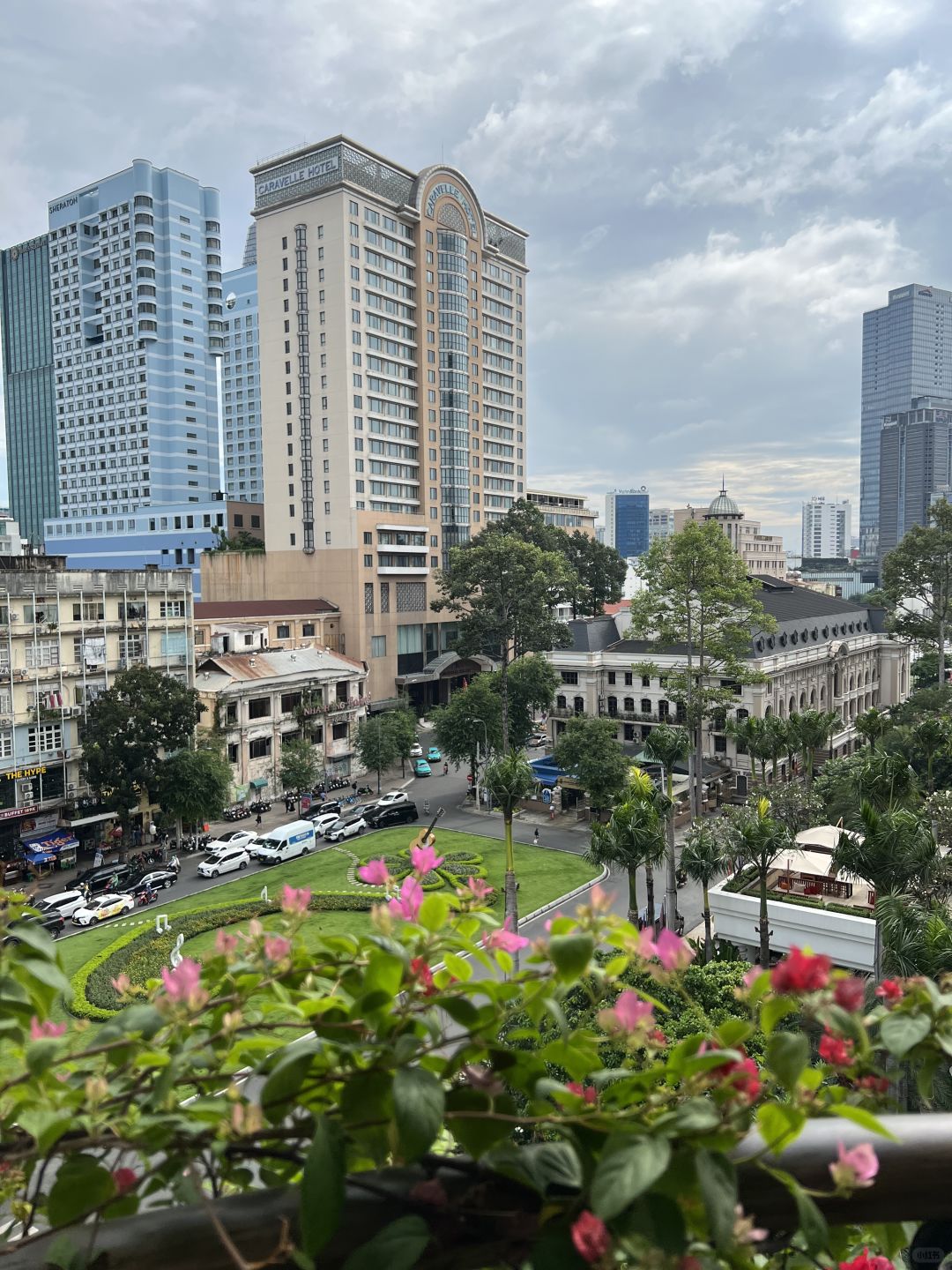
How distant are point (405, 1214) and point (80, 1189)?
49cm

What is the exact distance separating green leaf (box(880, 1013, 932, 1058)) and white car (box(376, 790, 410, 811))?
31989 mm

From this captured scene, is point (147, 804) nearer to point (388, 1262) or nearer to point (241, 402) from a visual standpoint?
point (388, 1262)

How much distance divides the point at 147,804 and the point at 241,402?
Answer: 2883 inches

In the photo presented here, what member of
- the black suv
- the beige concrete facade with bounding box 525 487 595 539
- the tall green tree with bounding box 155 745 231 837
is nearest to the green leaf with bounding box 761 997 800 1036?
the tall green tree with bounding box 155 745 231 837

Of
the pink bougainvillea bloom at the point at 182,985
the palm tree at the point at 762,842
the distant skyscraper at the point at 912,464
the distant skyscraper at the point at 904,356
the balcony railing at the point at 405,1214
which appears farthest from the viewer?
the distant skyscraper at the point at 904,356

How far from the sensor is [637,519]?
19762cm

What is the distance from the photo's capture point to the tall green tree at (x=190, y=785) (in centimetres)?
2792

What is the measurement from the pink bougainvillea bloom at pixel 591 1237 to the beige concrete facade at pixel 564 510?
251 feet

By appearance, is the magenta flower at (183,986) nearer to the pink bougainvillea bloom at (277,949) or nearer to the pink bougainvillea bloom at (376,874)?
the pink bougainvillea bloom at (277,949)

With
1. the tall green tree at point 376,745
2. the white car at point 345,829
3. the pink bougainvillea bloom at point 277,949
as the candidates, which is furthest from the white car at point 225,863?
the pink bougainvillea bloom at point 277,949

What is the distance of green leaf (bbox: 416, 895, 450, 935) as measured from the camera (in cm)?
158

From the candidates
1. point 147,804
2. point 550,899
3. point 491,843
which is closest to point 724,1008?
point 550,899

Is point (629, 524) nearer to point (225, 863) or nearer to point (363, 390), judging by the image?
point (363, 390)

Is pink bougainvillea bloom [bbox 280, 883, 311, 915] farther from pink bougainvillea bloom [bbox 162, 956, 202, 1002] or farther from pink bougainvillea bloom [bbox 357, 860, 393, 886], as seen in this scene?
pink bougainvillea bloom [bbox 162, 956, 202, 1002]
